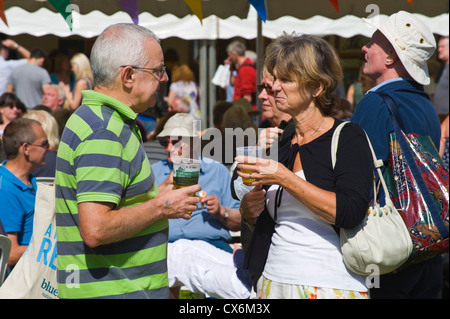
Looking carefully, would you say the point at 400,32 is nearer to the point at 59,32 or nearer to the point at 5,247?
the point at 5,247

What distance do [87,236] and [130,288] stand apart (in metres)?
0.29

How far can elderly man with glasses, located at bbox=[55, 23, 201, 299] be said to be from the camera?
2.03m

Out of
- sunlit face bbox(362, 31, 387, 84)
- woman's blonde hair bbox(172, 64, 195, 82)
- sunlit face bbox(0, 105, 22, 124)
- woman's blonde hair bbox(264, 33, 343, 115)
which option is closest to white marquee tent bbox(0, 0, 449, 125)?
sunlit face bbox(0, 105, 22, 124)

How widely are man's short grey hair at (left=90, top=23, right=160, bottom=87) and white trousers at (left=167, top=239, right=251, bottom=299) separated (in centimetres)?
173

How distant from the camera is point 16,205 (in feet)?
11.8

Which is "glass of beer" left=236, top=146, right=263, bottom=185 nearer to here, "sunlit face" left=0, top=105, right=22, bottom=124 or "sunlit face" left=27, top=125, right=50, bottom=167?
"sunlit face" left=27, top=125, right=50, bottom=167

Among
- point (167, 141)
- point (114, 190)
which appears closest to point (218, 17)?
point (167, 141)

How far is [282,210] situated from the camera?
7.84ft

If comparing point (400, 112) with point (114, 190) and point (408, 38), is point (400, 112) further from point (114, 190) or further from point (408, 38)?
point (114, 190)

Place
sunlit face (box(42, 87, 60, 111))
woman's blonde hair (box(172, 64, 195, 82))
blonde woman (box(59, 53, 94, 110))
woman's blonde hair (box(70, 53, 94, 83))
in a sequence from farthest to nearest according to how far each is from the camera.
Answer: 1. woman's blonde hair (box(172, 64, 195, 82))
2. woman's blonde hair (box(70, 53, 94, 83))
3. blonde woman (box(59, 53, 94, 110))
4. sunlit face (box(42, 87, 60, 111))

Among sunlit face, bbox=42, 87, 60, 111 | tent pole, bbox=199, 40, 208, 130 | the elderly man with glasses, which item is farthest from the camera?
tent pole, bbox=199, 40, 208, 130

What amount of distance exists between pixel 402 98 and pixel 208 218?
179 centimetres

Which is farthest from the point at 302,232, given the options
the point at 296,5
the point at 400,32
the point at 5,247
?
the point at 296,5

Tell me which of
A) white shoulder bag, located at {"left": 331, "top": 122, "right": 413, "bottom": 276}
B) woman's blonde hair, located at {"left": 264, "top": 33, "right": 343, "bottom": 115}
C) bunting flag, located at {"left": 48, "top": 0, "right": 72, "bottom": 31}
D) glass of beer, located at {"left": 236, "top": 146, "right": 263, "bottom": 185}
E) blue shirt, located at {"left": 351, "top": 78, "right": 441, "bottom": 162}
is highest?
bunting flag, located at {"left": 48, "top": 0, "right": 72, "bottom": 31}
